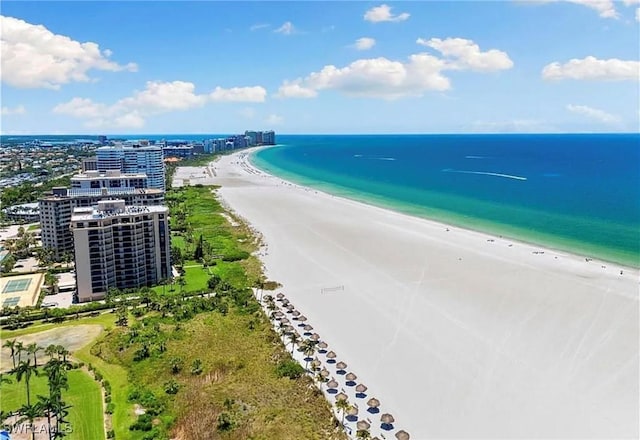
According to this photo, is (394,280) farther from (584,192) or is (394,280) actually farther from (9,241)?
(584,192)

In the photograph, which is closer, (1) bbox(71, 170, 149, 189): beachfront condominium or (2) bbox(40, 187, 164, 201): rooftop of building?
(2) bbox(40, 187, 164, 201): rooftop of building

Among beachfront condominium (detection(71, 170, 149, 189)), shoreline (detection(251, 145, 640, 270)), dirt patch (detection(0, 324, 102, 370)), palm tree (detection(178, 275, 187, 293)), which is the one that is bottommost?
dirt patch (detection(0, 324, 102, 370))

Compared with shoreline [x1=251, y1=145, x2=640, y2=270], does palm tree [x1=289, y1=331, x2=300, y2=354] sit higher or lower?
lower

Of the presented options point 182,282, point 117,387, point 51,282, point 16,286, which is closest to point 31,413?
point 117,387

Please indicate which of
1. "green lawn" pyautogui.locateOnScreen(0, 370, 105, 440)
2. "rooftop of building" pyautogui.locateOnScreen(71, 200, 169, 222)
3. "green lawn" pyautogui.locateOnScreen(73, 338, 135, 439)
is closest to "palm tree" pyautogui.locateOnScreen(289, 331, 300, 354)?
"green lawn" pyautogui.locateOnScreen(73, 338, 135, 439)

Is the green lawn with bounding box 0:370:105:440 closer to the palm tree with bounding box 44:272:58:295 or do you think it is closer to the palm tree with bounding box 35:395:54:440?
the palm tree with bounding box 35:395:54:440

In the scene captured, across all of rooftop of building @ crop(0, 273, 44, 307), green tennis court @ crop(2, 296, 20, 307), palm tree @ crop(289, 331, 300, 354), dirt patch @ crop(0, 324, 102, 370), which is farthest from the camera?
rooftop of building @ crop(0, 273, 44, 307)

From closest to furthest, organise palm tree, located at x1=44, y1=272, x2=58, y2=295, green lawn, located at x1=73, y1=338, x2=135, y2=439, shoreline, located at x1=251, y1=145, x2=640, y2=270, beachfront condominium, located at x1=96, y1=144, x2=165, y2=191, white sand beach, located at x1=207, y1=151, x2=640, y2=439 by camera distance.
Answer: green lawn, located at x1=73, y1=338, x2=135, y2=439 → white sand beach, located at x1=207, y1=151, x2=640, y2=439 → palm tree, located at x1=44, y1=272, x2=58, y2=295 → shoreline, located at x1=251, y1=145, x2=640, y2=270 → beachfront condominium, located at x1=96, y1=144, x2=165, y2=191
